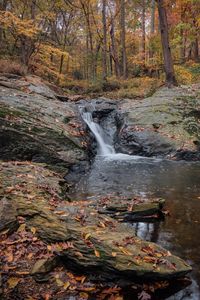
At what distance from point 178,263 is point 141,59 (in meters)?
21.7

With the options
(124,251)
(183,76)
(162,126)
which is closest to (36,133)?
(162,126)

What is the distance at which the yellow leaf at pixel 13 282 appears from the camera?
3.42 meters

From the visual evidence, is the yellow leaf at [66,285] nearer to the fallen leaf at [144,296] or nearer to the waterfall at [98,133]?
the fallen leaf at [144,296]

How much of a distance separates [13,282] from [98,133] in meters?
9.26

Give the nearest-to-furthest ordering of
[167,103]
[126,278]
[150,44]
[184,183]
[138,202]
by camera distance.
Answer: [126,278], [138,202], [184,183], [167,103], [150,44]

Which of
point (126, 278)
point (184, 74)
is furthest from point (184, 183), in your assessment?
point (184, 74)

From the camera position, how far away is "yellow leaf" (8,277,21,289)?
3.42 m

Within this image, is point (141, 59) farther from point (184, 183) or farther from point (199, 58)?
point (184, 183)

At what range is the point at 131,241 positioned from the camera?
4.21m

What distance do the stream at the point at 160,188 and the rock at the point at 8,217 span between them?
1941 millimetres

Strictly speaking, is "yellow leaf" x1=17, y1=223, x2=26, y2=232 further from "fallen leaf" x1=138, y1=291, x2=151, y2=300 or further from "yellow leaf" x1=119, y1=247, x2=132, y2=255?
"fallen leaf" x1=138, y1=291, x2=151, y2=300

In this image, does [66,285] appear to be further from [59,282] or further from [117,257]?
[117,257]

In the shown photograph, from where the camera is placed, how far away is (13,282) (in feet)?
11.3

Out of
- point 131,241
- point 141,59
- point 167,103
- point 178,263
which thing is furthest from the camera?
point 141,59
